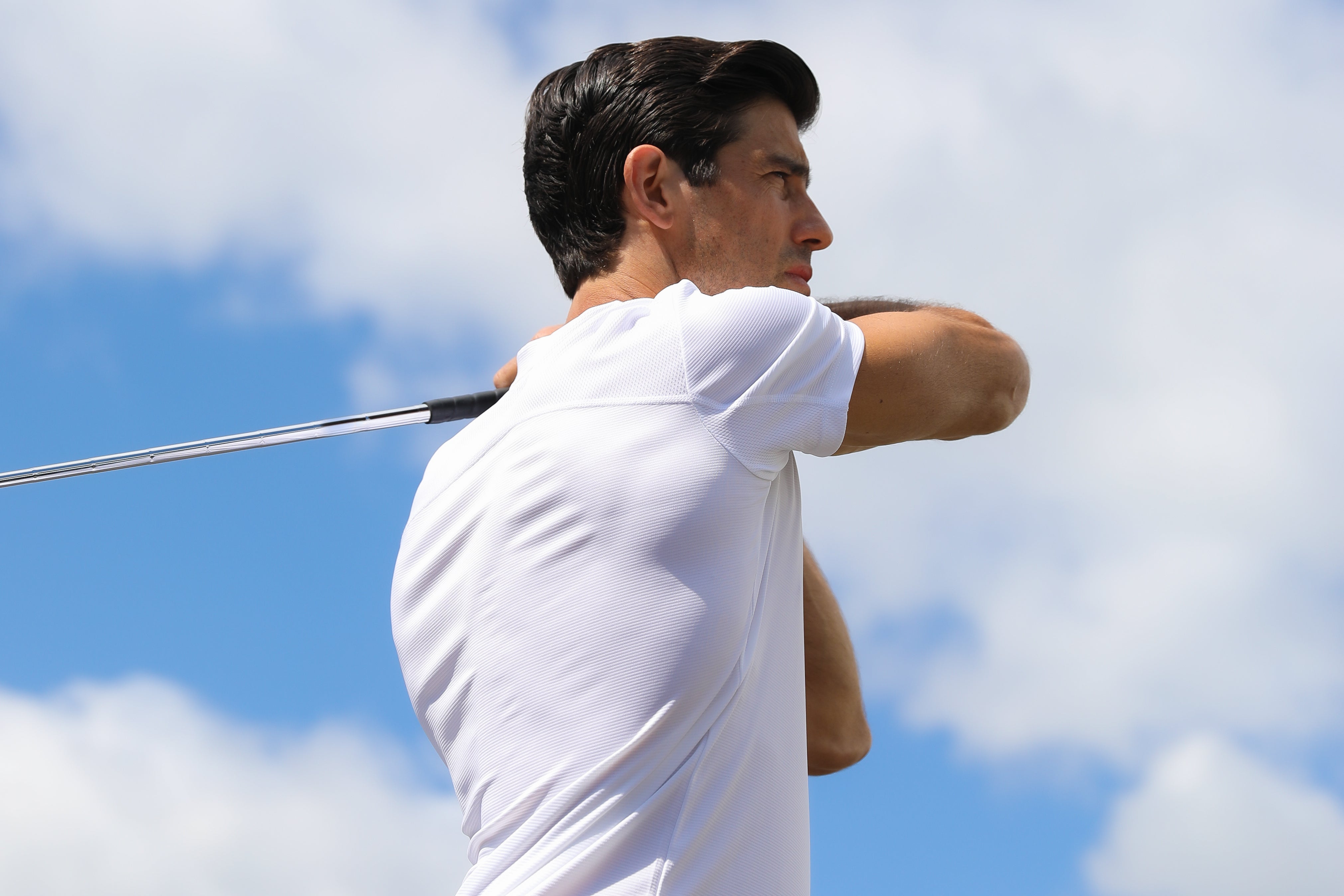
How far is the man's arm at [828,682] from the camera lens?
11.0 feet

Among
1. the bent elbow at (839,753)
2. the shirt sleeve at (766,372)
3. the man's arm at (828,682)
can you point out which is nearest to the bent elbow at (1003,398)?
the shirt sleeve at (766,372)

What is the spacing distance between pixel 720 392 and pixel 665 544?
10.8 inches

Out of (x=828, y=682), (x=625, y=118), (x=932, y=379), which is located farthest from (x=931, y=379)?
(x=828, y=682)

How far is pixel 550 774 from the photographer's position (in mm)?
2238

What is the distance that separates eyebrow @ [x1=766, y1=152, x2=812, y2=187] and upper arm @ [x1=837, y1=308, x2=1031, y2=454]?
19.1 inches

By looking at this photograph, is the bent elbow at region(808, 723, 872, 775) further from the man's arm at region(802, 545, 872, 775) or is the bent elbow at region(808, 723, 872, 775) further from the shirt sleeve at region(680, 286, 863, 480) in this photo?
the shirt sleeve at region(680, 286, 863, 480)

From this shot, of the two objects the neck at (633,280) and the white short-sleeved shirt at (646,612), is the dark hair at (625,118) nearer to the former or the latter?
the neck at (633,280)

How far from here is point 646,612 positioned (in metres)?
2.24

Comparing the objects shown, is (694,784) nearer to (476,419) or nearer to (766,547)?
(766,547)

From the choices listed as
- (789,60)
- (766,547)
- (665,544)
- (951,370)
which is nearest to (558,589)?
(665,544)

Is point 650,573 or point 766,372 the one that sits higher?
point 766,372

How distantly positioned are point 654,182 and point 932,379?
0.77 m

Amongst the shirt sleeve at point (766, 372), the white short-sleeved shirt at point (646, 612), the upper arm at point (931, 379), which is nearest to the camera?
the white short-sleeved shirt at point (646, 612)

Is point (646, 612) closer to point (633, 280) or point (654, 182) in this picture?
point (633, 280)
